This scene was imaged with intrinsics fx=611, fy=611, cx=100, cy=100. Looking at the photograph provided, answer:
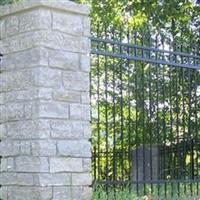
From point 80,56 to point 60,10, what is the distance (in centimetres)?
43

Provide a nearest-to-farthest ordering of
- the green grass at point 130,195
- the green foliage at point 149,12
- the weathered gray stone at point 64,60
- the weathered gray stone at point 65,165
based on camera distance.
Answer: the weathered gray stone at point 65,165, the weathered gray stone at point 64,60, the green grass at point 130,195, the green foliage at point 149,12

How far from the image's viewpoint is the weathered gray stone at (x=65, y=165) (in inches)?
189

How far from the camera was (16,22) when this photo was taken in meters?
5.06

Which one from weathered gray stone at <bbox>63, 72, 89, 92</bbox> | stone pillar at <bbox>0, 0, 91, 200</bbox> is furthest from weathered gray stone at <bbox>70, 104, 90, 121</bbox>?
weathered gray stone at <bbox>63, 72, 89, 92</bbox>

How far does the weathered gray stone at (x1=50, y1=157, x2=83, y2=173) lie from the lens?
4801 mm

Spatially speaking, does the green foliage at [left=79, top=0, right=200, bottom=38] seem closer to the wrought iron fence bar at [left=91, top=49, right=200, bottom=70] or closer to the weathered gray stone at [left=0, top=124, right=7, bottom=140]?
the wrought iron fence bar at [left=91, top=49, right=200, bottom=70]

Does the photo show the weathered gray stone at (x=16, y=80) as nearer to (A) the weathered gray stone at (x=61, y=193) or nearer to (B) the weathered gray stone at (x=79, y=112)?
(B) the weathered gray stone at (x=79, y=112)

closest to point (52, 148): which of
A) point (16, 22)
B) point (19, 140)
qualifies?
point (19, 140)

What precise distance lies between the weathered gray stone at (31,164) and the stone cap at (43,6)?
3.95 feet

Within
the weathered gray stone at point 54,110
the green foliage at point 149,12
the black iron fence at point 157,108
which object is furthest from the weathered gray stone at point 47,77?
the green foliage at point 149,12

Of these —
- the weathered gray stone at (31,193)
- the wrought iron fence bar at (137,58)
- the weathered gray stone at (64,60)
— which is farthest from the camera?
the wrought iron fence bar at (137,58)

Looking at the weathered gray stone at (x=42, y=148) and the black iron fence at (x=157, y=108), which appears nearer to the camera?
the weathered gray stone at (x=42, y=148)

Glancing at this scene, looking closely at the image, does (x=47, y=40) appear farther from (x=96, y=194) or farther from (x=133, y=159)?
(x=133, y=159)

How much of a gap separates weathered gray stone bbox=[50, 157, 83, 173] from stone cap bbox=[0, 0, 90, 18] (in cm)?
122
